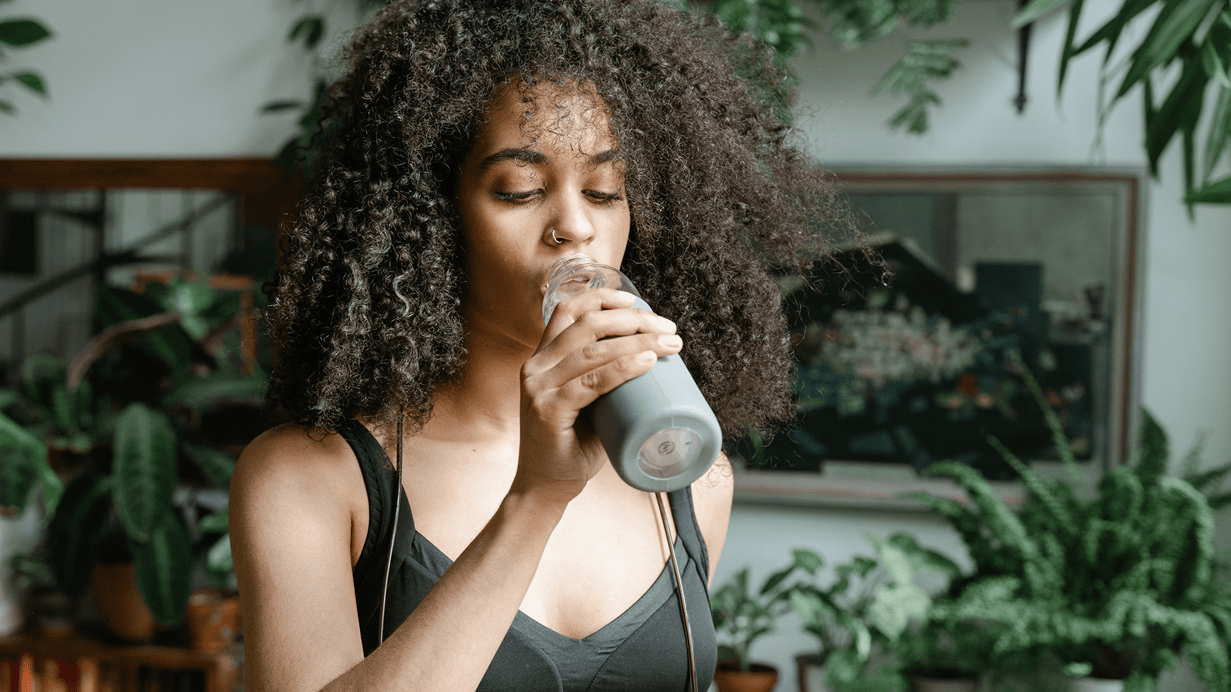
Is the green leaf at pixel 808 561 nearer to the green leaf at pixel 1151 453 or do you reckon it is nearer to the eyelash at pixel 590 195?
the green leaf at pixel 1151 453

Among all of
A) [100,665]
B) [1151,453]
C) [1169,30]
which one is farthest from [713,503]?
[100,665]

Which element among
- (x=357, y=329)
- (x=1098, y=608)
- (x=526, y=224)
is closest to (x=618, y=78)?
(x=526, y=224)

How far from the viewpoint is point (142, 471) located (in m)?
2.00

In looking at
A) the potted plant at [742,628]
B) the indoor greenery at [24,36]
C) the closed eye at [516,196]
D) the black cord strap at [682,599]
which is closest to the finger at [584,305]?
the closed eye at [516,196]

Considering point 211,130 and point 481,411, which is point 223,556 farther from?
point 481,411

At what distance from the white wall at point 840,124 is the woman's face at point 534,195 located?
1223 mm

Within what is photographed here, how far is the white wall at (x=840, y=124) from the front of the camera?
2.16 meters

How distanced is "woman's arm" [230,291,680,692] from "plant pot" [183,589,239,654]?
161 centimetres

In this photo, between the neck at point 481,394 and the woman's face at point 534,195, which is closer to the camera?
the woman's face at point 534,195

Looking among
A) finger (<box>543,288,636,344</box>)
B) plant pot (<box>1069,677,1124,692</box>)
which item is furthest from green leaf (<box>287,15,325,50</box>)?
plant pot (<box>1069,677,1124,692</box>)

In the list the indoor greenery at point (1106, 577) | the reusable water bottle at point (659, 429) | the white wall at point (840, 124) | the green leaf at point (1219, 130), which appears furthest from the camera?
the white wall at point (840, 124)

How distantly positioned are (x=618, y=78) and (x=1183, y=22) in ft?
2.78

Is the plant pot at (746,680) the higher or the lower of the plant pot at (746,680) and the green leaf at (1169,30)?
the lower

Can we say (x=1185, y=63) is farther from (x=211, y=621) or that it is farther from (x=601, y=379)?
(x=211, y=621)
